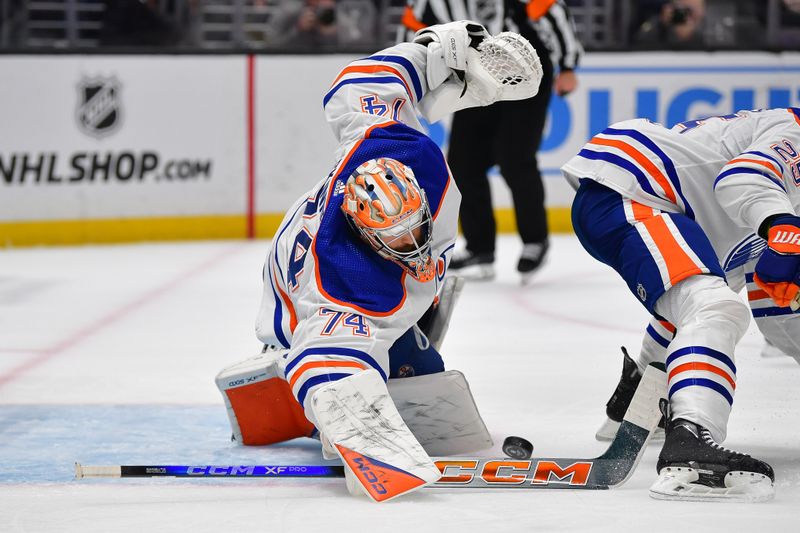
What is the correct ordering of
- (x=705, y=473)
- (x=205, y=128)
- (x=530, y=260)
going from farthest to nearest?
1. (x=205, y=128)
2. (x=530, y=260)
3. (x=705, y=473)

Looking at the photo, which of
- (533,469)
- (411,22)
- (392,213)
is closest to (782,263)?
(533,469)

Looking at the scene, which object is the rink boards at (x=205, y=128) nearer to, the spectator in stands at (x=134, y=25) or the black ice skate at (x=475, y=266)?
the spectator in stands at (x=134, y=25)

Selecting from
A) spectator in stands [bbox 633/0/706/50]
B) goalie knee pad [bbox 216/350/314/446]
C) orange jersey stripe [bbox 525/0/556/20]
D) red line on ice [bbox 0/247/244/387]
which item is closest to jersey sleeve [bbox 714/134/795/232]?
goalie knee pad [bbox 216/350/314/446]

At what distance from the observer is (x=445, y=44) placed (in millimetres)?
2895

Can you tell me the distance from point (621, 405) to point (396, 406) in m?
0.53

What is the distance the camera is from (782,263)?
7.45 ft

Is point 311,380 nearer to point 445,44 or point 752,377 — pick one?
point 445,44

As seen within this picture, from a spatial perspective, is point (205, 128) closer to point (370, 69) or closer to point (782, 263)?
point (370, 69)

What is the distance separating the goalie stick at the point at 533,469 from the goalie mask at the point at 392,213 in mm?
380

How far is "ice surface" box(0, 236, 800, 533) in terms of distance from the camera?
2.18m

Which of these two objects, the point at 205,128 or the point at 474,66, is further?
the point at 205,128

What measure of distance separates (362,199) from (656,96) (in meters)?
4.37

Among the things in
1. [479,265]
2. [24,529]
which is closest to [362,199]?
[24,529]

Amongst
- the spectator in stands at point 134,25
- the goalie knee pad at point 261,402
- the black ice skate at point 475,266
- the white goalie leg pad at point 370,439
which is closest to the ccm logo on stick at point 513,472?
the white goalie leg pad at point 370,439
